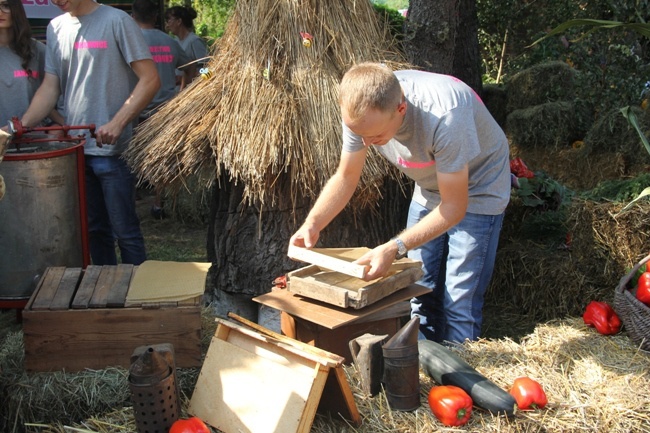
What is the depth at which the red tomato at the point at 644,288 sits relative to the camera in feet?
10.7

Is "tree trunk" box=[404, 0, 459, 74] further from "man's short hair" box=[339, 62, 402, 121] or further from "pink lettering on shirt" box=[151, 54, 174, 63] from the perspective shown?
"pink lettering on shirt" box=[151, 54, 174, 63]

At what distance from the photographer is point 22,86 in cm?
442

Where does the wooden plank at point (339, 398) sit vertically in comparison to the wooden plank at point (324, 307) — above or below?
below

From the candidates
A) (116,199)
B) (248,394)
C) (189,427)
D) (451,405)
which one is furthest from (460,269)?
(116,199)

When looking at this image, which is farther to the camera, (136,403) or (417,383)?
(417,383)

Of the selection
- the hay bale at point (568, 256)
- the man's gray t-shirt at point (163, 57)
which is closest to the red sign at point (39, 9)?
the man's gray t-shirt at point (163, 57)

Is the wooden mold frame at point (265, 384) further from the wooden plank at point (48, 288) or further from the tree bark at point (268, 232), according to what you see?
the tree bark at point (268, 232)

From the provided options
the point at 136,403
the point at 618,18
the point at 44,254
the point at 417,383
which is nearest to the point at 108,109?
the point at 44,254

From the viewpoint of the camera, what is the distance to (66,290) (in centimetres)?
324

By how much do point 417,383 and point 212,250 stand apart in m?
2.44

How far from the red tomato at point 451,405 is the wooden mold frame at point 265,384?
0.93 ft

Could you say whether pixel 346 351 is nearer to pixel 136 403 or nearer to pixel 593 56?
pixel 136 403

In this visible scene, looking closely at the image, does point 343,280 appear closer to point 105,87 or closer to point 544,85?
point 105,87

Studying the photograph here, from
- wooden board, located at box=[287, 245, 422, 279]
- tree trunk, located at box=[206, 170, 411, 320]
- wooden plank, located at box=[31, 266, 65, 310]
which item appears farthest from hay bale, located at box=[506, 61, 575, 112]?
wooden plank, located at box=[31, 266, 65, 310]
